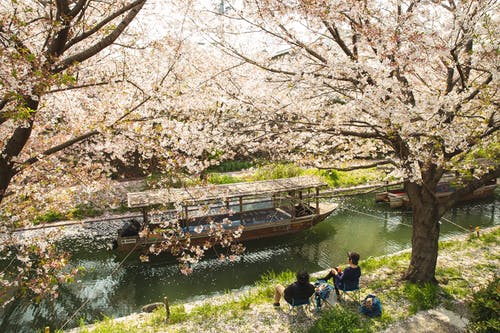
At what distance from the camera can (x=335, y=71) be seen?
5.65 m

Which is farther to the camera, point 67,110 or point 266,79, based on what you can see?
point 67,110

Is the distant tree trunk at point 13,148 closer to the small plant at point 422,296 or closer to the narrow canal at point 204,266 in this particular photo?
the narrow canal at point 204,266

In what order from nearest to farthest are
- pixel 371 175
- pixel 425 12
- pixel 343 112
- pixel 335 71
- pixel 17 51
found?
1. pixel 17 51
2. pixel 425 12
3. pixel 335 71
4. pixel 343 112
5. pixel 371 175

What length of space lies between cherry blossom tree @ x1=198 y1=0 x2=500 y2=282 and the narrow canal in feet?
15.7

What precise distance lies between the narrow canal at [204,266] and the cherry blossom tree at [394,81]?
15.7 ft

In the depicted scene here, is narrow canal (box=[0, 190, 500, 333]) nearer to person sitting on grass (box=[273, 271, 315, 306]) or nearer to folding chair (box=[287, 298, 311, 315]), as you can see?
folding chair (box=[287, 298, 311, 315])

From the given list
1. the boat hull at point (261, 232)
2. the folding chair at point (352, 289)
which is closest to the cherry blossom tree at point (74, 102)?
the folding chair at point (352, 289)

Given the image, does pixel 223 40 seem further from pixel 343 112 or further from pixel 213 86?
pixel 343 112

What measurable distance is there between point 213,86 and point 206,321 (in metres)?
4.67

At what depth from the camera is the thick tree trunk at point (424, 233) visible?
694cm

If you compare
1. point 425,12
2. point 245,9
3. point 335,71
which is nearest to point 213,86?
point 245,9

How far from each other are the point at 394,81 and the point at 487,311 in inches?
142

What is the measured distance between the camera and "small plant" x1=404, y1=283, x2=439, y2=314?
6438 mm

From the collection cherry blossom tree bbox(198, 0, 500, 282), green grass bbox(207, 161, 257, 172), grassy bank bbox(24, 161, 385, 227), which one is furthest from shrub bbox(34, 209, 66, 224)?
cherry blossom tree bbox(198, 0, 500, 282)
